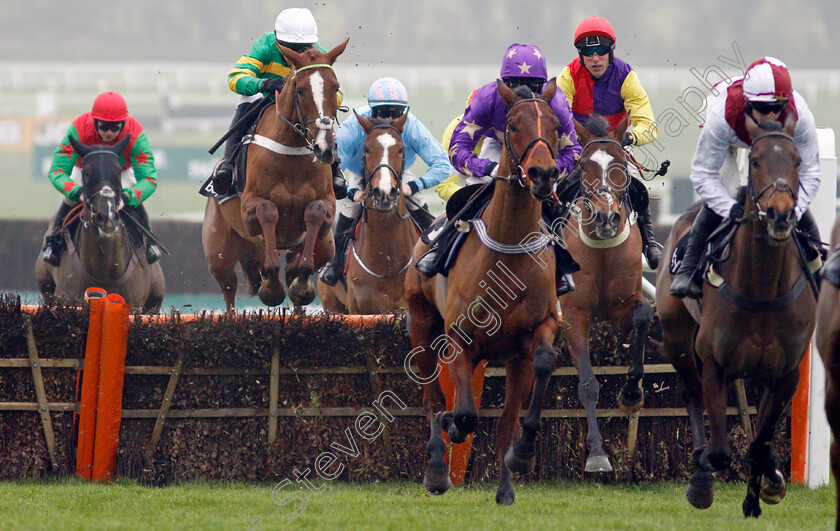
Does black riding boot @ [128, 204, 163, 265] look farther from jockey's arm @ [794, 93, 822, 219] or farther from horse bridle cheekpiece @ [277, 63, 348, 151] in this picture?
jockey's arm @ [794, 93, 822, 219]

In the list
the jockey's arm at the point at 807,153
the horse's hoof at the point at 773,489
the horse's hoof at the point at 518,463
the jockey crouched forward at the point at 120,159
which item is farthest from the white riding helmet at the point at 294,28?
the horse's hoof at the point at 773,489

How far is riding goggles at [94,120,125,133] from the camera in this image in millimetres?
9234

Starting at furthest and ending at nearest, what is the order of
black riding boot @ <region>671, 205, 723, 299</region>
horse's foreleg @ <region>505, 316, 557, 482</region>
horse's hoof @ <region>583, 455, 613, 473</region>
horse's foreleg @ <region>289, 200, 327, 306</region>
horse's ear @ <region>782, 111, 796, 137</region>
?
horse's foreleg @ <region>289, 200, 327, 306</region> → horse's hoof @ <region>583, 455, 613, 473</region> → black riding boot @ <region>671, 205, 723, 299</region> → horse's foreleg @ <region>505, 316, 557, 482</region> → horse's ear @ <region>782, 111, 796, 137</region>

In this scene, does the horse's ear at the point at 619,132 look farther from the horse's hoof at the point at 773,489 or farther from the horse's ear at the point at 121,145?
the horse's ear at the point at 121,145

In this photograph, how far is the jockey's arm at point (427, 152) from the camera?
877 centimetres

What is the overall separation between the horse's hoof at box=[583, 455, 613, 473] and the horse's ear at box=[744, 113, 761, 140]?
213 centimetres

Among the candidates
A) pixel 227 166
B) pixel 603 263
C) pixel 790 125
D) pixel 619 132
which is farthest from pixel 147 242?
pixel 790 125

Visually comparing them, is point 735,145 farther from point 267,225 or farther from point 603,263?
point 267,225

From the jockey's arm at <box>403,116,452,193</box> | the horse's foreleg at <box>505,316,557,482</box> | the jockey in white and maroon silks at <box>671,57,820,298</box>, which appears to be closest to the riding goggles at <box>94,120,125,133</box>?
the jockey's arm at <box>403,116,452,193</box>

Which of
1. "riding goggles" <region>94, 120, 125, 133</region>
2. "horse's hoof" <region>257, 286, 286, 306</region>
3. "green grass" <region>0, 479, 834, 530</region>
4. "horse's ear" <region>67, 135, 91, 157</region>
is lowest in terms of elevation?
"green grass" <region>0, 479, 834, 530</region>

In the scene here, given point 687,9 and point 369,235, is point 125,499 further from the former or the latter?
point 687,9

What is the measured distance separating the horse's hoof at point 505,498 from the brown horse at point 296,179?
98.7 inches

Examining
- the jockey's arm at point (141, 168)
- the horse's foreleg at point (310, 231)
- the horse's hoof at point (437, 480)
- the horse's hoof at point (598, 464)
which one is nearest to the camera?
the horse's hoof at point (437, 480)

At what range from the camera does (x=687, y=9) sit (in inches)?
1313
